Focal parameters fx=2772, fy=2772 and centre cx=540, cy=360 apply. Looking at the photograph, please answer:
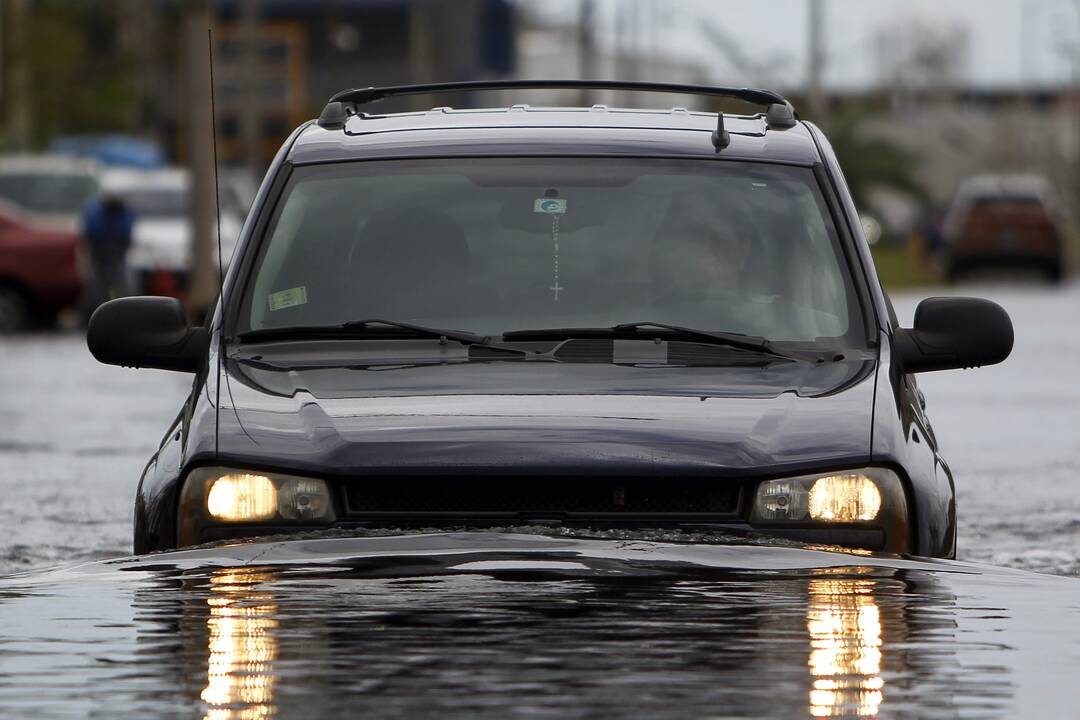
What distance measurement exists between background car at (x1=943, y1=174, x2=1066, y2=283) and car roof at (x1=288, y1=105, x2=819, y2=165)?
123 feet

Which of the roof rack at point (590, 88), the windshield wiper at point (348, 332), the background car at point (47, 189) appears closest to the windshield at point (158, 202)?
the background car at point (47, 189)

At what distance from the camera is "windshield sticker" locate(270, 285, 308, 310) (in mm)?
6582

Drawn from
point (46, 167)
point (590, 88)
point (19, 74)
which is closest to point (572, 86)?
point (590, 88)

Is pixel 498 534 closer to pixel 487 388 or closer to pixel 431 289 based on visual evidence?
pixel 487 388

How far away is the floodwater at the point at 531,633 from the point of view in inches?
154

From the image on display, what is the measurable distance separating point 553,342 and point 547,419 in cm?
60

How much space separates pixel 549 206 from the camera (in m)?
6.69

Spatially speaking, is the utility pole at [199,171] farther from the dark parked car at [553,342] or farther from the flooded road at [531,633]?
the flooded road at [531,633]

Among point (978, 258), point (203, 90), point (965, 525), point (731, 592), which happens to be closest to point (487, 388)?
point (731, 592)

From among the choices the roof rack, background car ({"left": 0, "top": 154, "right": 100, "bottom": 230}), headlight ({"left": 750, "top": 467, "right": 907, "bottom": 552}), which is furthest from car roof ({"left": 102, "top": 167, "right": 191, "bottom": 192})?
headlight ({"left": 750, "top": 467, "right": 907, "bottom": 552})

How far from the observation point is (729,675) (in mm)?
4031

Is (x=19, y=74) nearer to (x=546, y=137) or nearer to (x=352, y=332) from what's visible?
(x=546, y=137)

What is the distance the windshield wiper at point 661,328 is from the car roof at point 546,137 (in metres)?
0.66

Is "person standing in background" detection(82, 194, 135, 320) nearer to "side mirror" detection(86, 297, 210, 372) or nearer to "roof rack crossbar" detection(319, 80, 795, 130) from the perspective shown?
"roof rack crossbar" detection(319, 80, 795, 130)
